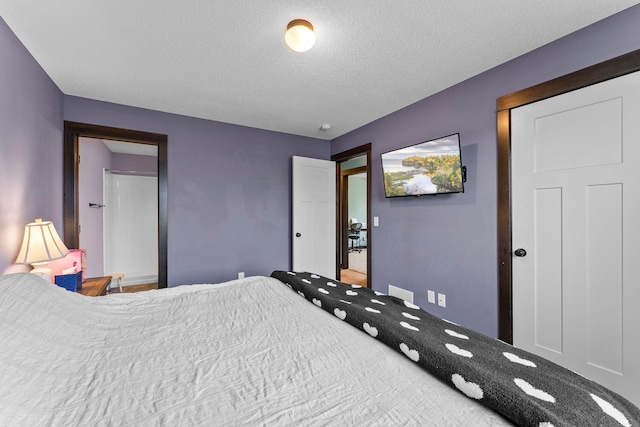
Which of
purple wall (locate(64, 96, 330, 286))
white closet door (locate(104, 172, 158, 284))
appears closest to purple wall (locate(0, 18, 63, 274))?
purple wall (locate(64, 96, 330, 286))

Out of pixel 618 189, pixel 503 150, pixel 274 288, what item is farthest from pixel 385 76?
pixel 274 288

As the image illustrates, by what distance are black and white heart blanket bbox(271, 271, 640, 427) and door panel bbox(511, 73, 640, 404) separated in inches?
49.7

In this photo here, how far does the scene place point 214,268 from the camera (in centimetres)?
335

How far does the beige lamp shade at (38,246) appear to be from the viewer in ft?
5.69

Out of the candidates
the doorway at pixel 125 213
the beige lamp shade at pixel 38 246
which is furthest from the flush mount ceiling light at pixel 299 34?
the doorway at pixel 125 213

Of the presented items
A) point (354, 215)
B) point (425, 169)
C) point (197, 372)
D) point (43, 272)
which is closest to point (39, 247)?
point (43, 272)

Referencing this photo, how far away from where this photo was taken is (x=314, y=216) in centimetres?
396

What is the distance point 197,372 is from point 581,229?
91.9 inches

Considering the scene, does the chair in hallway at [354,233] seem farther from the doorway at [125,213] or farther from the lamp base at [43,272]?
the lamp base at [43,272]

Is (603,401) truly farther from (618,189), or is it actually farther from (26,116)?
(26,116)

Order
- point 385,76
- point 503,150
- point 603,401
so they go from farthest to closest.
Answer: point 385,76 → point 503,150 → point 603,401

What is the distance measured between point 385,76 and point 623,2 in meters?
1.40

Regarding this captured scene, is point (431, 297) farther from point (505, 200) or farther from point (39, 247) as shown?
point (39, 247)

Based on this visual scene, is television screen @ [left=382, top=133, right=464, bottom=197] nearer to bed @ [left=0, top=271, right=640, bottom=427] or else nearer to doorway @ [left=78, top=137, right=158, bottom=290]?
bed @ [left=0, top=271, right=640, bottom=427]
